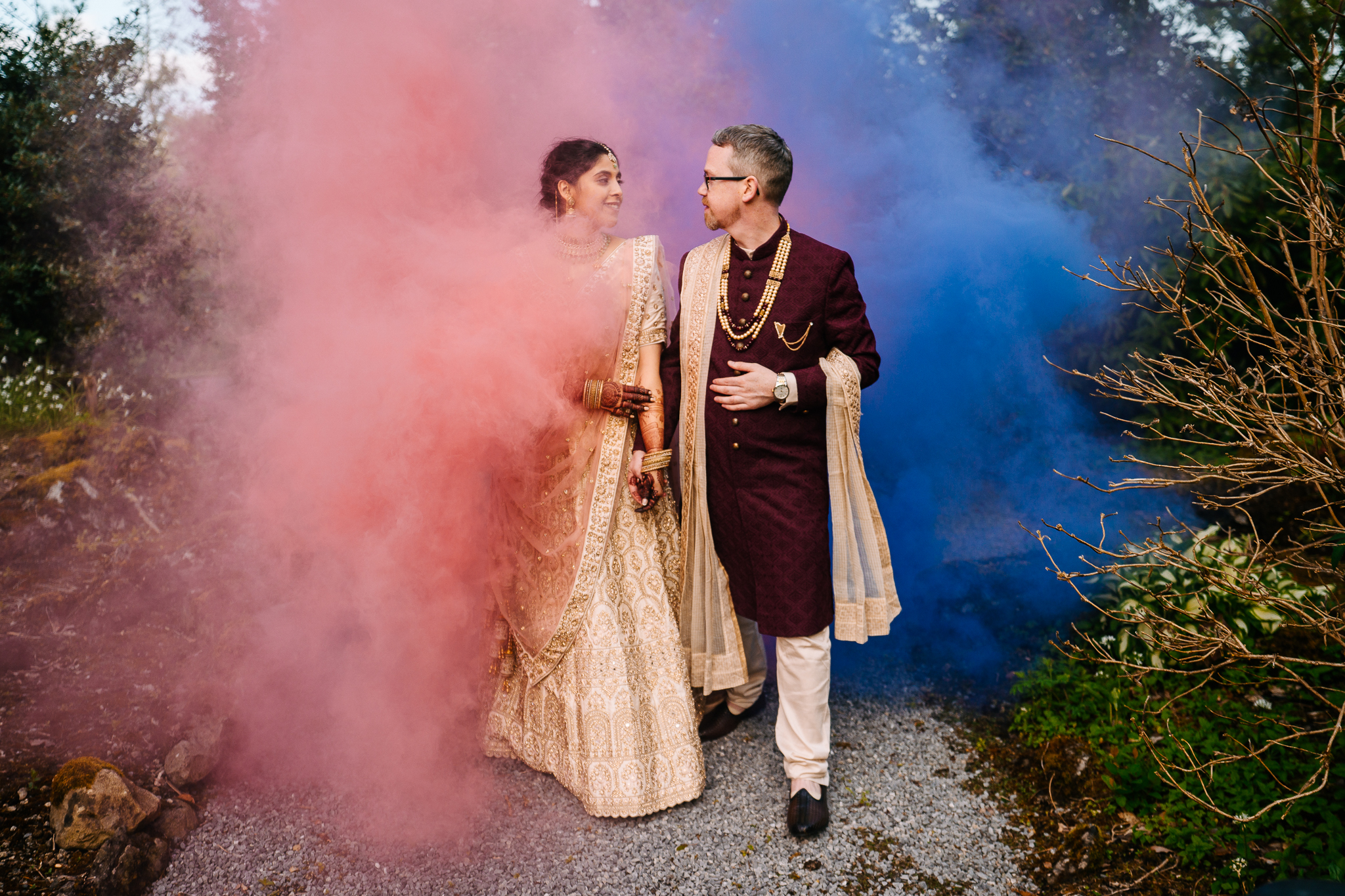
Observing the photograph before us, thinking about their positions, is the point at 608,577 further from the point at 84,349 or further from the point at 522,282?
the point at 84,349

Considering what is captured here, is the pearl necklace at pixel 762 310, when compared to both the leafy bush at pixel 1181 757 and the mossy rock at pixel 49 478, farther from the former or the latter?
the mossy rock at pixel 49 478

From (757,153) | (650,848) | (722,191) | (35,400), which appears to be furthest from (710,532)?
(35,400)

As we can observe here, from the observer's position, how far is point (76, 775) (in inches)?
96.8

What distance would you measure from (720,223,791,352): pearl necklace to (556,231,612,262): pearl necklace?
1.71 feet

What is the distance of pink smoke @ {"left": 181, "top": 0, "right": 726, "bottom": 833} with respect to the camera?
2.81 metres

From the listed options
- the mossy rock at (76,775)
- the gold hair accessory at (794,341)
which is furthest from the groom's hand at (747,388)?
the mossy rock at (76,775)

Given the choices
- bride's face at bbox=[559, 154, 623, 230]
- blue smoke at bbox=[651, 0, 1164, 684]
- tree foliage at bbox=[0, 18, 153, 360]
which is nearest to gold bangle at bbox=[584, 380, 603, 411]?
bride's face at bbox=[559, 154, 623, 230]

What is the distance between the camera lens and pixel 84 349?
5043mm

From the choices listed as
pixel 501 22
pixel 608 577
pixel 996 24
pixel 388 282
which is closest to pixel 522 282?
pixel 388 282

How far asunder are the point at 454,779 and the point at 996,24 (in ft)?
14.0

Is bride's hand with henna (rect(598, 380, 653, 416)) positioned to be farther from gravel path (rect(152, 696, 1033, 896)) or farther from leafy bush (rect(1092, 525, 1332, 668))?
leafy bush (rect(1092, 525, 1332, 668))

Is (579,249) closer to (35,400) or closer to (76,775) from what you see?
(76,775)

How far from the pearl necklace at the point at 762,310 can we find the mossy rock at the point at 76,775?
254 cm

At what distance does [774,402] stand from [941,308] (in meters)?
1.39
